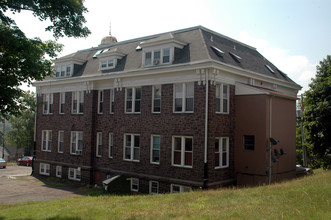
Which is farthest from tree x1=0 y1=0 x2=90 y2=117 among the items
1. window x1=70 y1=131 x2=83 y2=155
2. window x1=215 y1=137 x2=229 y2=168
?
window x1=70 y1=131 x2=83 y2=155

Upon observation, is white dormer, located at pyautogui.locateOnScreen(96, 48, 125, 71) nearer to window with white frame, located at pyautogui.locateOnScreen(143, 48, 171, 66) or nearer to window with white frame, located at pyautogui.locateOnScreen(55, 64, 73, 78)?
window with white frame, located at pyautogui.locateOnScreen(143, 48, 171, 66)

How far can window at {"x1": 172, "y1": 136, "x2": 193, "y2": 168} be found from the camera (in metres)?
18.8

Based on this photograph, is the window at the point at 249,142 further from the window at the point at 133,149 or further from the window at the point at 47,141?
the window at the point at 47,141

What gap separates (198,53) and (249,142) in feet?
21.3

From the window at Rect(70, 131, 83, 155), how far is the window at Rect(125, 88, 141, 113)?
20.6ft

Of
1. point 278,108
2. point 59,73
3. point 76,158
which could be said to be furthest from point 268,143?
point 59,73

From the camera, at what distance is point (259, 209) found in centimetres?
907

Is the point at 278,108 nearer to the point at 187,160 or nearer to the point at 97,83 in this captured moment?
Answer: the point at 187,160

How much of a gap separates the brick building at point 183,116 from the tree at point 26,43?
25.4 feet

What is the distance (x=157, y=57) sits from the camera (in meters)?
20.9

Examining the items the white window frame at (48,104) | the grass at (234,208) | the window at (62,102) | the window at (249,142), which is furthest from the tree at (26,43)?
the white window frame at (48,104)

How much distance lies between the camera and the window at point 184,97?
19.0 meters

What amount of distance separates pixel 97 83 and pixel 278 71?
51.8 feet

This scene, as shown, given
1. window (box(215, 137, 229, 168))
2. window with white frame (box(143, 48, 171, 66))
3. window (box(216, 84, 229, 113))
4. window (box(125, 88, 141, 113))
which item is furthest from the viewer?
window (box(125, 88, 141, 113))
